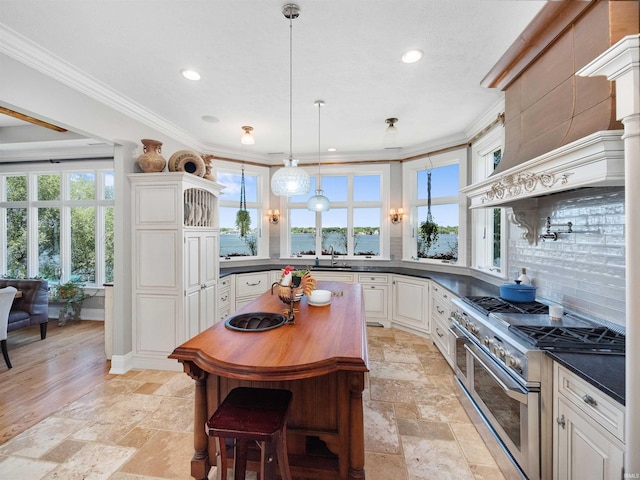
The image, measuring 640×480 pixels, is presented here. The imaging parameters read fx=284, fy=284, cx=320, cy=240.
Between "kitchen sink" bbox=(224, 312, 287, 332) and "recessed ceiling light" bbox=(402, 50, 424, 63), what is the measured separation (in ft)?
7.36

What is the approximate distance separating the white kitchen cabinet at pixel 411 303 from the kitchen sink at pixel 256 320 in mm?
2634

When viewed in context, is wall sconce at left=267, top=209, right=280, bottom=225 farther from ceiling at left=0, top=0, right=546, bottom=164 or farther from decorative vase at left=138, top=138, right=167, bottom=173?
decorative vase at left=138, top=138, right=167, bottom=173

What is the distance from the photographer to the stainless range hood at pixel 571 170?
1.26 meters

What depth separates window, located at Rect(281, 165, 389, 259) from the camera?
5.13 metres

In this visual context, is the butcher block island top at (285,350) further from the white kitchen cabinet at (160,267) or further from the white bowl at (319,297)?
the white kitchen cabinet at (160,267)

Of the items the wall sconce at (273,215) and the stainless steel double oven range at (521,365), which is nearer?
the stainless steel double oven range at (521,365)

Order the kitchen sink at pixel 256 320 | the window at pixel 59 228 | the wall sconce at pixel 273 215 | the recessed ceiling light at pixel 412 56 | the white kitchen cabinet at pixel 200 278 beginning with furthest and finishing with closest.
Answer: the wall sconce at pixel 273 215 < the window at pixel 59 228 < the white kitchen cabinet at pixel 200 278 < the recessed ceiling light at pixel 412 56 < the kitchen sink at pixel 256 320

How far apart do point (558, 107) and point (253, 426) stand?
2.46 meters

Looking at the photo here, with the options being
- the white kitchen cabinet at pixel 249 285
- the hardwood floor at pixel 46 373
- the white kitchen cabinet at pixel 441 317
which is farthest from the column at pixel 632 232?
the white kitchen cabinet at pixel 249 285

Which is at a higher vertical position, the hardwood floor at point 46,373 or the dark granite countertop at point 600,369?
the dark granite countertop at point 600,369

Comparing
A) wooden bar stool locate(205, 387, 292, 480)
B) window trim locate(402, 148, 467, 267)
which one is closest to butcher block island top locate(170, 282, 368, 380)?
wooden bar stool locate(205, 387, 292, 480)

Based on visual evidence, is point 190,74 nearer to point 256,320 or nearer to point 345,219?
point 256,320

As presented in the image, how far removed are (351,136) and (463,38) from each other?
2.22 m

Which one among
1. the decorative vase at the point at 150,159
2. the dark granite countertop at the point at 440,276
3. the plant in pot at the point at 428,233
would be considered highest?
the decorative vase at the point at 150,159
